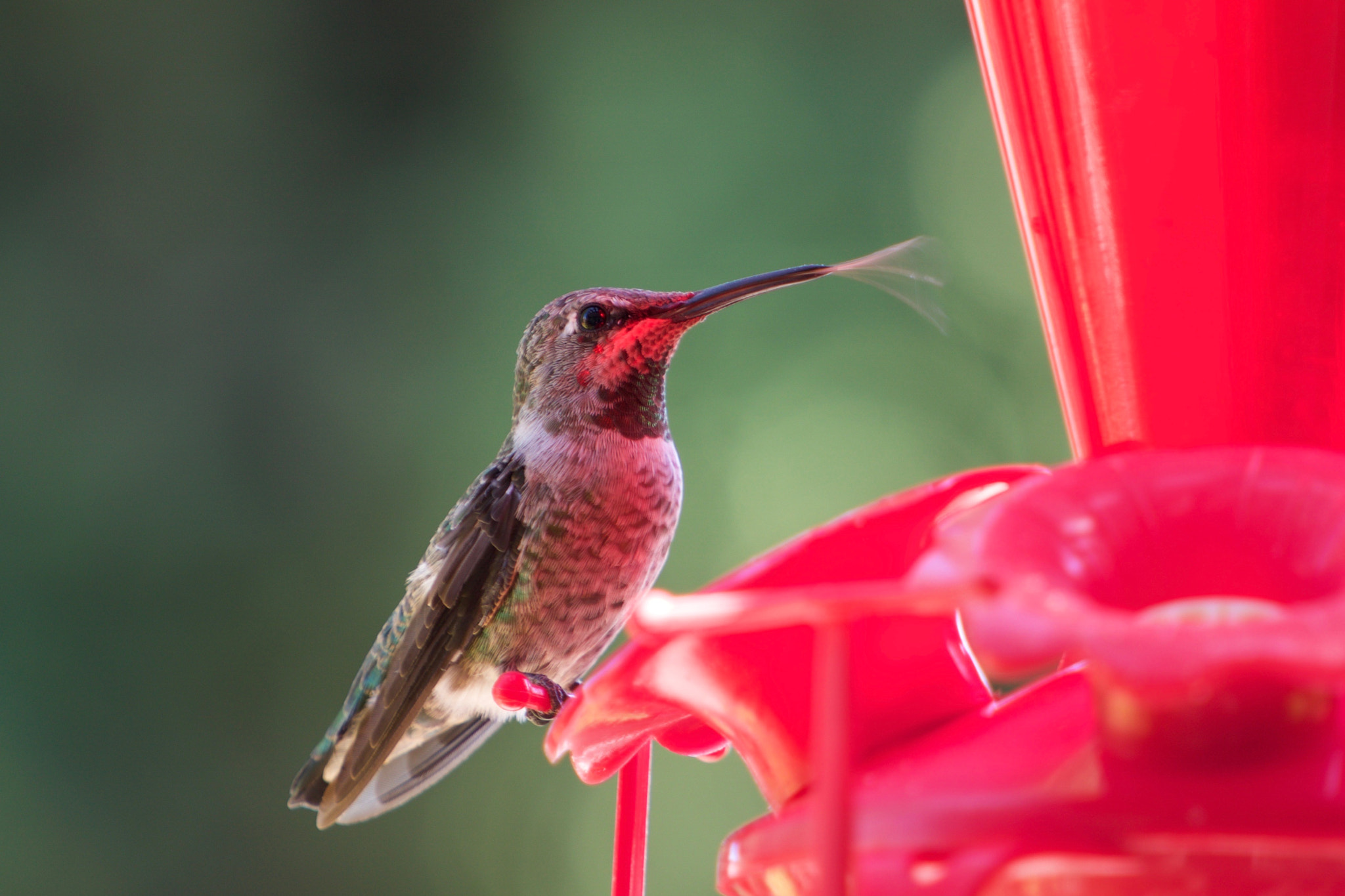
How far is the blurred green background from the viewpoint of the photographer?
4.25 meters

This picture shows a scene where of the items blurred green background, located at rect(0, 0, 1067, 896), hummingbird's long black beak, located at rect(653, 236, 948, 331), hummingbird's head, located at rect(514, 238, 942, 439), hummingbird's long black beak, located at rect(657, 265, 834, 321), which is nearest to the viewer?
hummingbird's long black beak, located at rect(653, 236, 948, 331)

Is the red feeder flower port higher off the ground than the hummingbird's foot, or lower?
higher

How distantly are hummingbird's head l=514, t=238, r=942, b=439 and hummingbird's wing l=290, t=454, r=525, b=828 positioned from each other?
13cm

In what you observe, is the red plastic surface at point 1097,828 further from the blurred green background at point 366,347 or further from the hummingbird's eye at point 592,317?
the blurred green background at point 366,347

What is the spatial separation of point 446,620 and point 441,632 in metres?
0.02

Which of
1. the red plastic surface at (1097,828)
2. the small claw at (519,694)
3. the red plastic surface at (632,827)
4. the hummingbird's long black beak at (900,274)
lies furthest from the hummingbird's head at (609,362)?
the red plastic surface at (1097,828)

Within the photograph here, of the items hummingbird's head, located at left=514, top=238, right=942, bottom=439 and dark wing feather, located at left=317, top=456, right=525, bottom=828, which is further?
hummingbird's head, located at left=514, top=238, right=942, bottom=439

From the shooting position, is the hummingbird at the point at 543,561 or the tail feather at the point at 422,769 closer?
the hummingbird at the point at 543,561

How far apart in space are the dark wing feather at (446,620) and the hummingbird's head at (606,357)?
0.51 feet

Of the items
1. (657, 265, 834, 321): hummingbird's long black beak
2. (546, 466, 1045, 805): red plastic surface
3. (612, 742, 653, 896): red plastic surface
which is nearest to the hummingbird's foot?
(657, 265, 834, 321): hummingbird's long black beak

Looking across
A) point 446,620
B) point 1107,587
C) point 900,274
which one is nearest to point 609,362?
point 446,620

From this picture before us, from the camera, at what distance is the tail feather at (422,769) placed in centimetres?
212

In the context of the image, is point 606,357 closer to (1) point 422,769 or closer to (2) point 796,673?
(1) point 422,769

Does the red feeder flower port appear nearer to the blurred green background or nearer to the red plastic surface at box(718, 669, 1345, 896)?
the red plastic surface at box(718, 669, 1345, 896)
